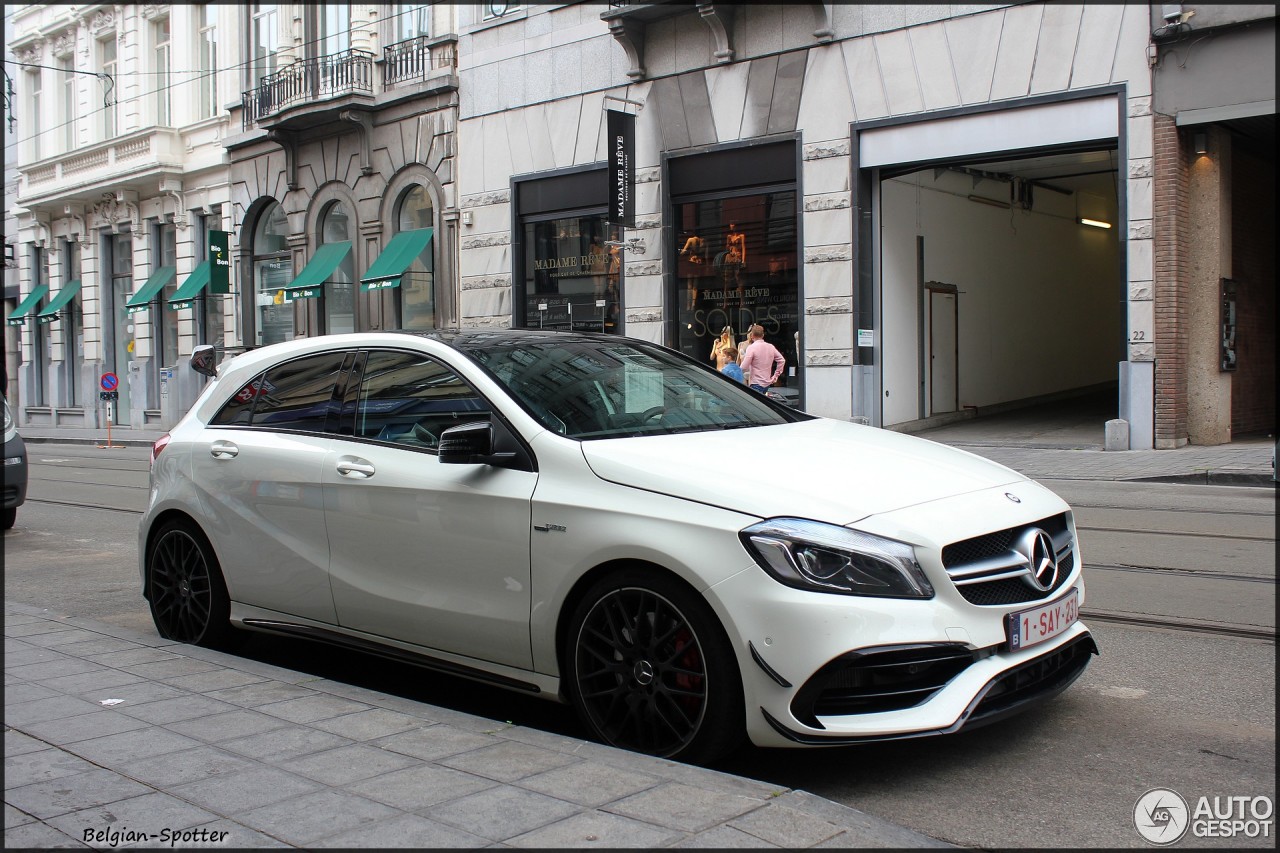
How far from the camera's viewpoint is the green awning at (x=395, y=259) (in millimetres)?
26094

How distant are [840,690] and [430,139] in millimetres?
23819

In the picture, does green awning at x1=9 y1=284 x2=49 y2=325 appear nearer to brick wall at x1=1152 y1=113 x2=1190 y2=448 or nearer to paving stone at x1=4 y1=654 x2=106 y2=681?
brick wall at x1=1152 y1=113 x2=1190 y2=448

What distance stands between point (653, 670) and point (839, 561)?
73 cm

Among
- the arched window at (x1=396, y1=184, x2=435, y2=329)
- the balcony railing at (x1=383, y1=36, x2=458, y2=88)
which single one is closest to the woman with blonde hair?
the arched window at (x1=396, y1=184, x2=435, y2=329)

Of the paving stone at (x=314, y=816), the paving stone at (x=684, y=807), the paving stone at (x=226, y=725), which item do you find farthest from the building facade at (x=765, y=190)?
the paving stone at (x=684, y=807)

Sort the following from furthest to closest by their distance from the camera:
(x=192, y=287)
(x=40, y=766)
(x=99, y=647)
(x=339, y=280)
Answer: (x=192, y=287) < (x=339, y=280) < (x=99, y=647) < (x=40, y=766)

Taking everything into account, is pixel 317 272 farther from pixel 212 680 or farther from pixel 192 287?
pixel 212 680

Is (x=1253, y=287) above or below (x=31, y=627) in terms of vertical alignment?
above

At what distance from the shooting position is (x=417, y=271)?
26.5 m

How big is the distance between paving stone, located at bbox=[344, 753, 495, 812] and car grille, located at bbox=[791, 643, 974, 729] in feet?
3.26

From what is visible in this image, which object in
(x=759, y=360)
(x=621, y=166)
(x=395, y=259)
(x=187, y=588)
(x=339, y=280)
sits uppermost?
(x=621, y=166)

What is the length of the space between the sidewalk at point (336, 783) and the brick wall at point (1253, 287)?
15.9 metres

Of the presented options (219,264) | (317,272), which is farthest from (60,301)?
(317,272)

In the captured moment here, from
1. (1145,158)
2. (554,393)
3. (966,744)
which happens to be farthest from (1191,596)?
(1145,158)
